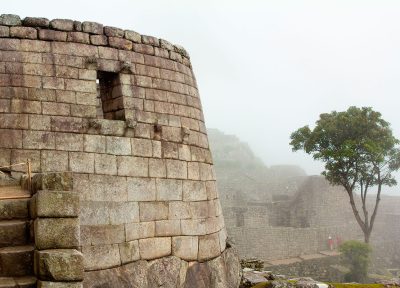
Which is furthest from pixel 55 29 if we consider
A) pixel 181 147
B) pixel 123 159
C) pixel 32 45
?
pixel 181 147

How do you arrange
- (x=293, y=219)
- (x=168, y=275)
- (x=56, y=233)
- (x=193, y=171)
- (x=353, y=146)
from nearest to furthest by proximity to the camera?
1. (x=56, y=233)
2. (x=168, y=275)
3. (x=193, y=171)
4. (x=353, y=146)
5. (x=293, y=219)

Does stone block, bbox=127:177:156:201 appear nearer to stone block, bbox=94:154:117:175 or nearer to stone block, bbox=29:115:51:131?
stone block, bbox=94:154:117:175

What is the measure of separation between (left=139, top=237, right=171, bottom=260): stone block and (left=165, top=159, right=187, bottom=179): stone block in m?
1.17

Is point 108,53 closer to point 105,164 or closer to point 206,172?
point 105,164

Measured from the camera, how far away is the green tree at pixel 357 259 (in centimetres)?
2339

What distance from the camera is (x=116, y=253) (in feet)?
23.3

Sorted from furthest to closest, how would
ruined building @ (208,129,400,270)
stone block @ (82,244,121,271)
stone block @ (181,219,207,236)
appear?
ruined building @ (208,129,400,270) → stone block @ (181,219,207,236) → stone block @ (82,244,121,271)

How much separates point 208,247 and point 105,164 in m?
2.65

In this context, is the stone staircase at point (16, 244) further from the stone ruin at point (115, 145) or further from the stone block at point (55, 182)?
the stone ruin at point (115, 145)

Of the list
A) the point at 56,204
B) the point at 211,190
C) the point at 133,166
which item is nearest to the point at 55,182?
the point at 56,204

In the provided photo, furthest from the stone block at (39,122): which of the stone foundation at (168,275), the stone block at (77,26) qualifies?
the stone foundation at (168,275)

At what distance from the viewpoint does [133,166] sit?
777 cm

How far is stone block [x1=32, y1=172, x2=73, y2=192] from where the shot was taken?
4.50 m

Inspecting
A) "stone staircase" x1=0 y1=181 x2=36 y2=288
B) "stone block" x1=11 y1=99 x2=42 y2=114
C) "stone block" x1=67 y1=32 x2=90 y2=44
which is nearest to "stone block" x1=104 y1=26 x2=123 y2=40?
"stone block" x1=67 y1=32 x2=90 y2=44
